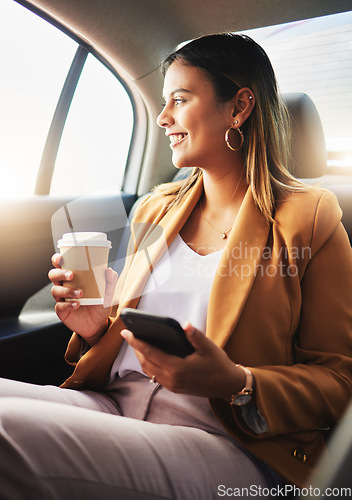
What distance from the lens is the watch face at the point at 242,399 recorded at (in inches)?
34.5

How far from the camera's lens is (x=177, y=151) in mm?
1252

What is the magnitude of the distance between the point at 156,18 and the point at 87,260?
3.96 ft

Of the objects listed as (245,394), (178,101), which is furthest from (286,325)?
(178,101)

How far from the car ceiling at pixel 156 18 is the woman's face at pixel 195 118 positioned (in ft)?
2.02

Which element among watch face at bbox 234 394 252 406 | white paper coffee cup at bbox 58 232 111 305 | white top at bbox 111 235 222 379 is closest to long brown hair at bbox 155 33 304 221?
white top at bbox 111 235 222 379

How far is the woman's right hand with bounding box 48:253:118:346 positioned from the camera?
107cm

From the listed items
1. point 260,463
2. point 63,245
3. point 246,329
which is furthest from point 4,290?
point 260,463

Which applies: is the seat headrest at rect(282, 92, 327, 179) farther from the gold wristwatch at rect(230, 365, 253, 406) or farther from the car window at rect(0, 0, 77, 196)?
the car window at rect(0, 0, 77, 196)

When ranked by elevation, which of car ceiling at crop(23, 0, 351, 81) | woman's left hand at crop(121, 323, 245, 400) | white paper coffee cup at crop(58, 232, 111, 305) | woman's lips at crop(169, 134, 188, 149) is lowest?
woman's left hand at crop(121, 323, 245, 400)

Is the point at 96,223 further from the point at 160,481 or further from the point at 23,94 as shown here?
the point at 160,481

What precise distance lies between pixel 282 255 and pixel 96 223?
1112 mm

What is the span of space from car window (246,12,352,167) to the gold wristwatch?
0.99 meters

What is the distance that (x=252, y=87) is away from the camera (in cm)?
128

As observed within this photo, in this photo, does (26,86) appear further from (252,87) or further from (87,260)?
(87,260)
